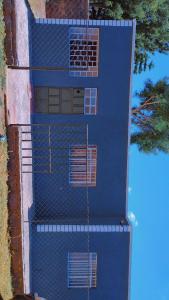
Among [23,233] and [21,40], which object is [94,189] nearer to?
[23,233]

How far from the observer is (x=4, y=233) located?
34.4ft

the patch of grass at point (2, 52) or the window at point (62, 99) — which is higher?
the patch of grass at point (2, 52)

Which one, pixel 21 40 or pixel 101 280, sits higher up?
pixel 21 40

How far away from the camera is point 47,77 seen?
14734 millimetres

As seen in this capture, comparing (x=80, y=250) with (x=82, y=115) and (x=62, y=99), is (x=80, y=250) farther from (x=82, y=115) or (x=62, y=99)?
(x=62, y=99)

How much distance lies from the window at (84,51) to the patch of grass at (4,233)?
541cm

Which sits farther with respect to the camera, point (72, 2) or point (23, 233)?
point (72, 2)

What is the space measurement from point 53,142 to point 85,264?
12.4 ft

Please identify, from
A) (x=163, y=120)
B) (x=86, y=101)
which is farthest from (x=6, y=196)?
(x=163, y=120)

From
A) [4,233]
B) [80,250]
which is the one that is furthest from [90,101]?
[4,233]

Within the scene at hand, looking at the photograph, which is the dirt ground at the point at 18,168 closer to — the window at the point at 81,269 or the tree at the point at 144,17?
the window at the point at 81,269

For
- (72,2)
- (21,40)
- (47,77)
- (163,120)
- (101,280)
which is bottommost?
(101,280)

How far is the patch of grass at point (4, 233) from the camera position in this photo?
Answer: 999 cm

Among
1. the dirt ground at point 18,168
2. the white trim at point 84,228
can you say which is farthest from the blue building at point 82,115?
the dirt ground at point 18,168
